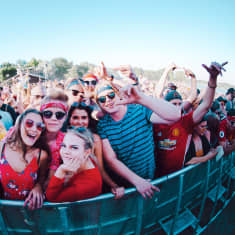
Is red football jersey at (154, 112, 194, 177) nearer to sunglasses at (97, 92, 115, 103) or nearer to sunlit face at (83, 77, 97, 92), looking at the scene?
sunglasses at (97, 92, 115, 103)

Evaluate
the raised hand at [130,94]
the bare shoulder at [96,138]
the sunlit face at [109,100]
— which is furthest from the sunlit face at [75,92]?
the raised hand at [130,94]

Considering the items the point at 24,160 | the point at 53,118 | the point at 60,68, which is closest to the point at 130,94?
the point at 53,118

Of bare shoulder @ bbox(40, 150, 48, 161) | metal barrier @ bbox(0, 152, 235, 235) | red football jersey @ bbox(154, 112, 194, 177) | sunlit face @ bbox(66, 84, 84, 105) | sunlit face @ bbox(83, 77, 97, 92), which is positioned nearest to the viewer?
metal barrier @ bbox(0, 152, 235, 235)

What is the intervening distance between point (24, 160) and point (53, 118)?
1.55ft

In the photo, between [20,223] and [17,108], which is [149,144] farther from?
[17,108]

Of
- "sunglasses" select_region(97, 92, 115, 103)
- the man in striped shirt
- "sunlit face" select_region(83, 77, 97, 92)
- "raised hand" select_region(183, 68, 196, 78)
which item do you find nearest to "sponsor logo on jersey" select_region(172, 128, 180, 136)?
the man in striped shirt

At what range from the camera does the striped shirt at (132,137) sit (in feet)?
5.32

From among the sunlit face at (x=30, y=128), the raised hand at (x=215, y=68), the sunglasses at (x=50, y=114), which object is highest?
the raised hand at (x=215, y=68)

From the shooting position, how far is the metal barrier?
1.26 meters

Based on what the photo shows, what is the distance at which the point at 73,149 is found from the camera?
4.51 ft

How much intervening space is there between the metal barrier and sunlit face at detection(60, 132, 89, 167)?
37 cm

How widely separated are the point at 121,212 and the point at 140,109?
42.3 inches

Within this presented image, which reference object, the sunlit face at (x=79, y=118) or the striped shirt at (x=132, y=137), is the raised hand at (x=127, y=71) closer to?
the striped shirt at (x=132, y=137)

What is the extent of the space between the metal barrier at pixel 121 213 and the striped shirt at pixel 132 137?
11.1 inches
